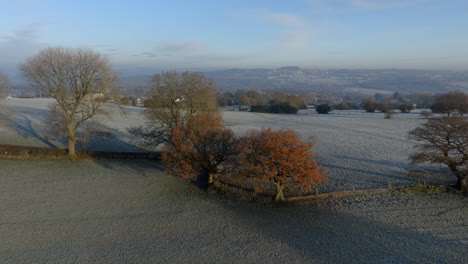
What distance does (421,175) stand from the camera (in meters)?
24.9

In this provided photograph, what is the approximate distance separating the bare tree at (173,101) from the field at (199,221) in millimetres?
4723

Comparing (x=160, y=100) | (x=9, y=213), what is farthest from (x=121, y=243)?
(x=160, y=100)

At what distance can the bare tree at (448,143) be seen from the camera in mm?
22203

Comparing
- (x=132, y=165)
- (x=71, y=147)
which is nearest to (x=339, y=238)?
(x=132, y=165)

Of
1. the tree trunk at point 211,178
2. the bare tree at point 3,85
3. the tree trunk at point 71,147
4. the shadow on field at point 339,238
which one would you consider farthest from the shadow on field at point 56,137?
the shadow on field at point 339,238

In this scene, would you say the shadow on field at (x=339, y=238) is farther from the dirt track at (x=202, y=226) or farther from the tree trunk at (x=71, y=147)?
the tree trunk at (x=71, y=147)

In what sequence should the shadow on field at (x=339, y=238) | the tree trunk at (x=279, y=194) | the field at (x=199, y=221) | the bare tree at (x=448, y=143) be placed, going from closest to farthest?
1. the shadow on field at (x=339, y=238)
2. the field at (x=199, y=221)
3. the tree trunk at (x=279, y=194)
4. the bare tree at (x=448, y=143)

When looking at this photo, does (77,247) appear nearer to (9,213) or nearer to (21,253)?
(21,253)

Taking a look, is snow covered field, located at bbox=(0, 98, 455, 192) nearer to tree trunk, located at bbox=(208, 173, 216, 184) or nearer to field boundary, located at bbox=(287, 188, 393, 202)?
field boundary, located at bbox=(287, 188, 393, 202)

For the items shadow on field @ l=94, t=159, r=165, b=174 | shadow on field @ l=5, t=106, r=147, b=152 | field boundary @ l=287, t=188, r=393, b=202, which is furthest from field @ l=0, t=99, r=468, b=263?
shadow on field @ l=5, t=106, r=147, b=152

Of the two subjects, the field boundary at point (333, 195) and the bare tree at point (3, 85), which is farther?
the bare tree at point (3, 85)

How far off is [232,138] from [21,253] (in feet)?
51.2

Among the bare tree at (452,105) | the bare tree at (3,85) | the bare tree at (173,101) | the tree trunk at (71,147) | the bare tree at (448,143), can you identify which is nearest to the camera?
the bare tree at (448,143)

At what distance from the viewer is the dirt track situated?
1401cm
